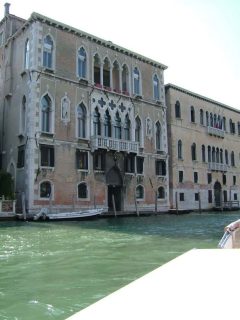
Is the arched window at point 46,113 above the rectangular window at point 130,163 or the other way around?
above

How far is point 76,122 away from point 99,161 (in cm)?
217

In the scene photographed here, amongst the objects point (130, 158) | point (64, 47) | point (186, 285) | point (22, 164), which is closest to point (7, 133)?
point (22, 164)

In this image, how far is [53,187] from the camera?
1650 centimetres

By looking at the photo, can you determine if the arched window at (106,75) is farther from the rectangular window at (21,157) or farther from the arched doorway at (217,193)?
the arched doorway at (217,193)

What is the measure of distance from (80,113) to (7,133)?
354cm

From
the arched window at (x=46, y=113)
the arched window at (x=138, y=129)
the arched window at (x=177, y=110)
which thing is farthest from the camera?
the arched window at (x=177, y=110)

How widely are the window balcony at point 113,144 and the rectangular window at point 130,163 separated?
492 mm

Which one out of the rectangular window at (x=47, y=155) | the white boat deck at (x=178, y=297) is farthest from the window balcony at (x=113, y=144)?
the white boat deck at (x=178, y=297)

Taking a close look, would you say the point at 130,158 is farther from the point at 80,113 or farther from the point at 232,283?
the point at 232,283

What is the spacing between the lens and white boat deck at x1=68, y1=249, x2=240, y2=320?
5.17ft

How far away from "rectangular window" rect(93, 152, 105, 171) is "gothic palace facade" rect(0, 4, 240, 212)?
1.9 inches

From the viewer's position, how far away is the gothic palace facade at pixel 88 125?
54.9 feet

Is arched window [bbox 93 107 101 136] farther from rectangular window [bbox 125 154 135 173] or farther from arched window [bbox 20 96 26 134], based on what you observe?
arched window [bbox 20 96 26 134]

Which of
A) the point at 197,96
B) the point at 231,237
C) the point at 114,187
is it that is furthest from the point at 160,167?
the point at 231,237
